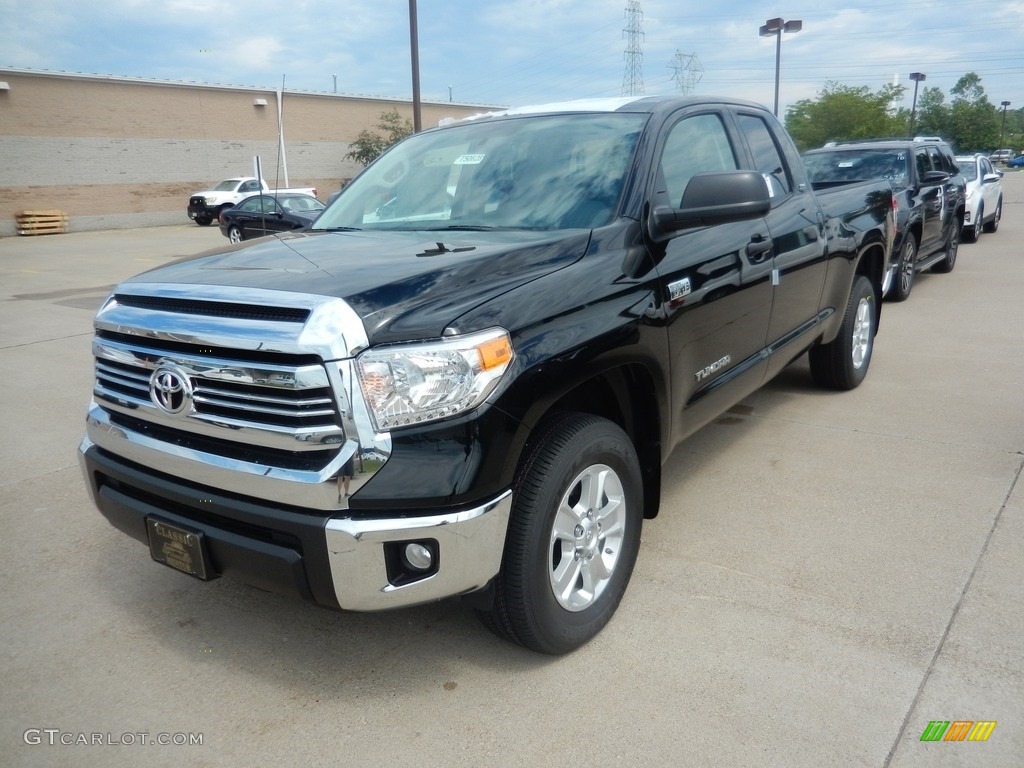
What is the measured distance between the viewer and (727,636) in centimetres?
293

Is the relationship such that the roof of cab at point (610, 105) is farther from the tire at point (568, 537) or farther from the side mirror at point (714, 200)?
the tire at point (568, 537)

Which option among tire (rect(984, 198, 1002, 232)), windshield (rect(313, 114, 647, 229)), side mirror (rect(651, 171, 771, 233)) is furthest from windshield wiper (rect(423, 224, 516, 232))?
tire (rect(984, 198, 1002, 232))

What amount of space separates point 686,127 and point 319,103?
3770cm

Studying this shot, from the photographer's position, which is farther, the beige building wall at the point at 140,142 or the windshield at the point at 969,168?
the beige building wall at the point at 140,142

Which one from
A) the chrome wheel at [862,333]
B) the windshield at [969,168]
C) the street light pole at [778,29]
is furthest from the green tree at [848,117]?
the chrome wheel at [862,333]

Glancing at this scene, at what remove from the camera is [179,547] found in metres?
2.58

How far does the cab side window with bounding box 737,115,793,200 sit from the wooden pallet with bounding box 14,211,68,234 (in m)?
30.3

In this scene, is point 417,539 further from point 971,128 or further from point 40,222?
point 971,128

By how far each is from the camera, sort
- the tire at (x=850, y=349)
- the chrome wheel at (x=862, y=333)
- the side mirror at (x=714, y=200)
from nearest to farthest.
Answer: the side mirror at (x=714, y=200), the tire at (x=850, y=349), the chrome wheel at (x=862, y=333)

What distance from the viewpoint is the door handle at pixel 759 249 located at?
3839 mm

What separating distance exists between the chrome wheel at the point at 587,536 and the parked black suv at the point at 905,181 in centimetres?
735

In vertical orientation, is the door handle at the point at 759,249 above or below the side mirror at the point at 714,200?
below

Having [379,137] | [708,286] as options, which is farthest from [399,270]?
[379,137]

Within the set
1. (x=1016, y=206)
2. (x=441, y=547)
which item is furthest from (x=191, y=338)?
(x=1016, y=206)
